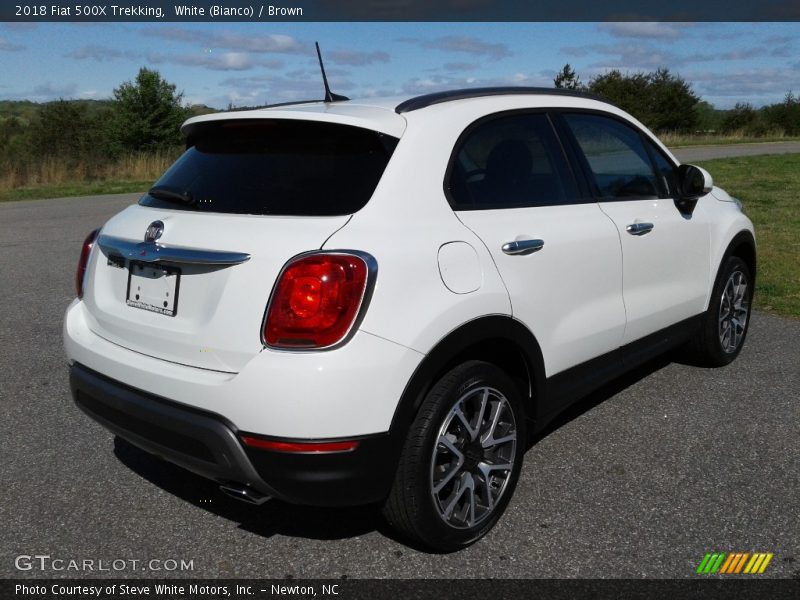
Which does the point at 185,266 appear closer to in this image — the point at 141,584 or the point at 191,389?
the point at 191,389

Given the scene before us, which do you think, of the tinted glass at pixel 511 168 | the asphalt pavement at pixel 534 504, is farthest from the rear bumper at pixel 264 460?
the tinted glass at pixel 511 168

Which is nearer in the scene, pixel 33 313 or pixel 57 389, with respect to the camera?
pixel 57 389

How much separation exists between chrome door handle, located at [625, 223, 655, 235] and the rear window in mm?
1557

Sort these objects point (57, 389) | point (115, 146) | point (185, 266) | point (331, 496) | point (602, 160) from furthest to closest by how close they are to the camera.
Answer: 1. point (115, 146)
2. point (57, 389)
3. point (602, 160)
4. point (185, 266)
5. point (331, 496)

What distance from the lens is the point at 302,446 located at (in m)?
2.53

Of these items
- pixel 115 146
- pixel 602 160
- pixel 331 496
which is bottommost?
pixel 115 146

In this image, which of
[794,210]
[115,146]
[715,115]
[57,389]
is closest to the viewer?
[57,389]

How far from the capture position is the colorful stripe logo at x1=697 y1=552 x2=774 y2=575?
2.87 meters

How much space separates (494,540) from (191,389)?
1.37 meters

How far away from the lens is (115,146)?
148 ft

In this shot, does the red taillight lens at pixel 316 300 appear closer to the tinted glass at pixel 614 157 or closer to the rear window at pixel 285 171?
the rear window at pixel 285 171

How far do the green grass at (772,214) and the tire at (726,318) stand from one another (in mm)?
1587

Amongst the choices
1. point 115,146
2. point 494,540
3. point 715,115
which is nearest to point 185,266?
point 494,540

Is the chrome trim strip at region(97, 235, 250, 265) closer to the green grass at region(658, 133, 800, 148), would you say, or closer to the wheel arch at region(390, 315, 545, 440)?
A: the wheel arch at region(390, 315, 545, 440)
